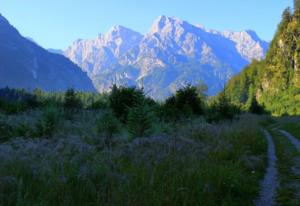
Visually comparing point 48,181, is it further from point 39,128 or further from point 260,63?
point 260,63

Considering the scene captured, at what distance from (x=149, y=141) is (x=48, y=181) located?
17.2ft

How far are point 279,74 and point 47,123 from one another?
134156 millimetres

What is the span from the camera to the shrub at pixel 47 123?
16797mm

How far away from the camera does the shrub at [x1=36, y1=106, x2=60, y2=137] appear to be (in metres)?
16.8

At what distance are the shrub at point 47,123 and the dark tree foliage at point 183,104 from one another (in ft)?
43.7

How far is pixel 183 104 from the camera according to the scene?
1312 inches

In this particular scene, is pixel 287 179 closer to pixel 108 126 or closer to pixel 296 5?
pixel 108 126

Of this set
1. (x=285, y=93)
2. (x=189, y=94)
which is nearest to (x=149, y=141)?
(x=189, y=94)

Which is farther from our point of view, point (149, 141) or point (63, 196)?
point (149, 141)

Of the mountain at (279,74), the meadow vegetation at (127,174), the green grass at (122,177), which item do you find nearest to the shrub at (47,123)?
the meadow vegetation at (127,174)

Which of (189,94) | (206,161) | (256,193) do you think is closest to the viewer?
(256,193)

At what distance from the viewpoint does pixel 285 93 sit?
122 metres

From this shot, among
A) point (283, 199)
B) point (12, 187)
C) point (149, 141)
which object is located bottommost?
point (283, 199)

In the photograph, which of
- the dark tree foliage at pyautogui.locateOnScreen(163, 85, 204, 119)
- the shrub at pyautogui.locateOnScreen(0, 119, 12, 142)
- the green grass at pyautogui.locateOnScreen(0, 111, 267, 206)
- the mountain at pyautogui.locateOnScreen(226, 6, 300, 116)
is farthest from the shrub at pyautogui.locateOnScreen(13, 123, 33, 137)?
the mountain at pyautogui.locateOnScreen(226, 6, 300, 116)
